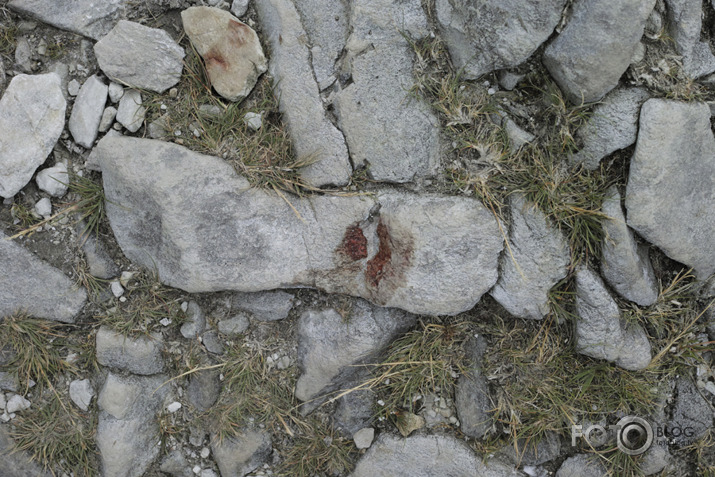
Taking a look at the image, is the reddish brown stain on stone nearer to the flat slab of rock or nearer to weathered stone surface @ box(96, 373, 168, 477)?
the flat slab of rock

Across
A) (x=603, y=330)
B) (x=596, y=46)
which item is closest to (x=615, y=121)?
(x=596, y=46)

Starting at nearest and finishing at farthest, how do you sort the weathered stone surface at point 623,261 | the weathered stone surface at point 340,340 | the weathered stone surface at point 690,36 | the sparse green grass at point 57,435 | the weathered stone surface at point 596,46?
the weathered stone surface at point 596,46
the weathered stone surface at point 690,36
the weathered stone surface at point 623,261
the weathered stone surface at point 340,340
the sparse green grass at point 57,435

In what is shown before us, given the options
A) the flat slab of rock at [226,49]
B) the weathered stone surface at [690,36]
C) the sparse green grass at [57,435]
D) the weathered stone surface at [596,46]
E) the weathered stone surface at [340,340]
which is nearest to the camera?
the weathered stone surface at [596,46]

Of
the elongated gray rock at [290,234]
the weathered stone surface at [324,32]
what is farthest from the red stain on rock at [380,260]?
the weathered stone surface at [324,32]

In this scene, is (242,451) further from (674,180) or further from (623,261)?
(674,180)

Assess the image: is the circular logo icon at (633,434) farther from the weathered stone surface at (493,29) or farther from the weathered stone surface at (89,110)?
the weathered stone surface at (89,110)
